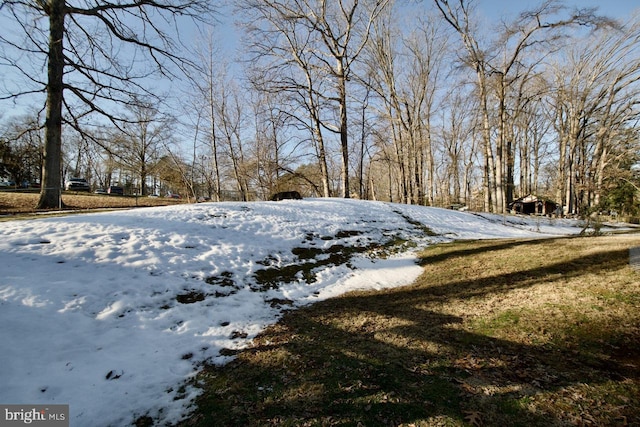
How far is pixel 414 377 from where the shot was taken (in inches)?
113

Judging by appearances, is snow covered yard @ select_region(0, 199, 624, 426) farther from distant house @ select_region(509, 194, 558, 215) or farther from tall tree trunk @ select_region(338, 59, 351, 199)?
distant house @ select_region(509, 194, 558, 215)

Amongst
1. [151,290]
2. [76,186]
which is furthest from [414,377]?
[76,186]

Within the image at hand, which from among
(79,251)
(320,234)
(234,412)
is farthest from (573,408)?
(79,251)

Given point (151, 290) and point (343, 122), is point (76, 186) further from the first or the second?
point (151, 290)

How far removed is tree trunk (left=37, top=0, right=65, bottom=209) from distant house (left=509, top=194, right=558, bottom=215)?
109 ft

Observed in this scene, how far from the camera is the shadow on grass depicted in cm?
232

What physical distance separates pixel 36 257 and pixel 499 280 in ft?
28.6

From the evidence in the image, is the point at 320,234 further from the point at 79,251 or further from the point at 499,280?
the point at 79,251

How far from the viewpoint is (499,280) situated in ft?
17.4

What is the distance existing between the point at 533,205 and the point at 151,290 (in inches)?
1365

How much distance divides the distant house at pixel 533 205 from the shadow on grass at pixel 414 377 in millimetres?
28116

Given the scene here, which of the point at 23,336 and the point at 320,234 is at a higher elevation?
the point at 320,234

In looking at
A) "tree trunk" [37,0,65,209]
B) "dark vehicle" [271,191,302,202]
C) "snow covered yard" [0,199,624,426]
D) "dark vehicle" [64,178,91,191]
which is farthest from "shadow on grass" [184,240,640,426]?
"dark vehicle" [64,178,91,191]

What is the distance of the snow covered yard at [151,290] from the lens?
2.69 meters
